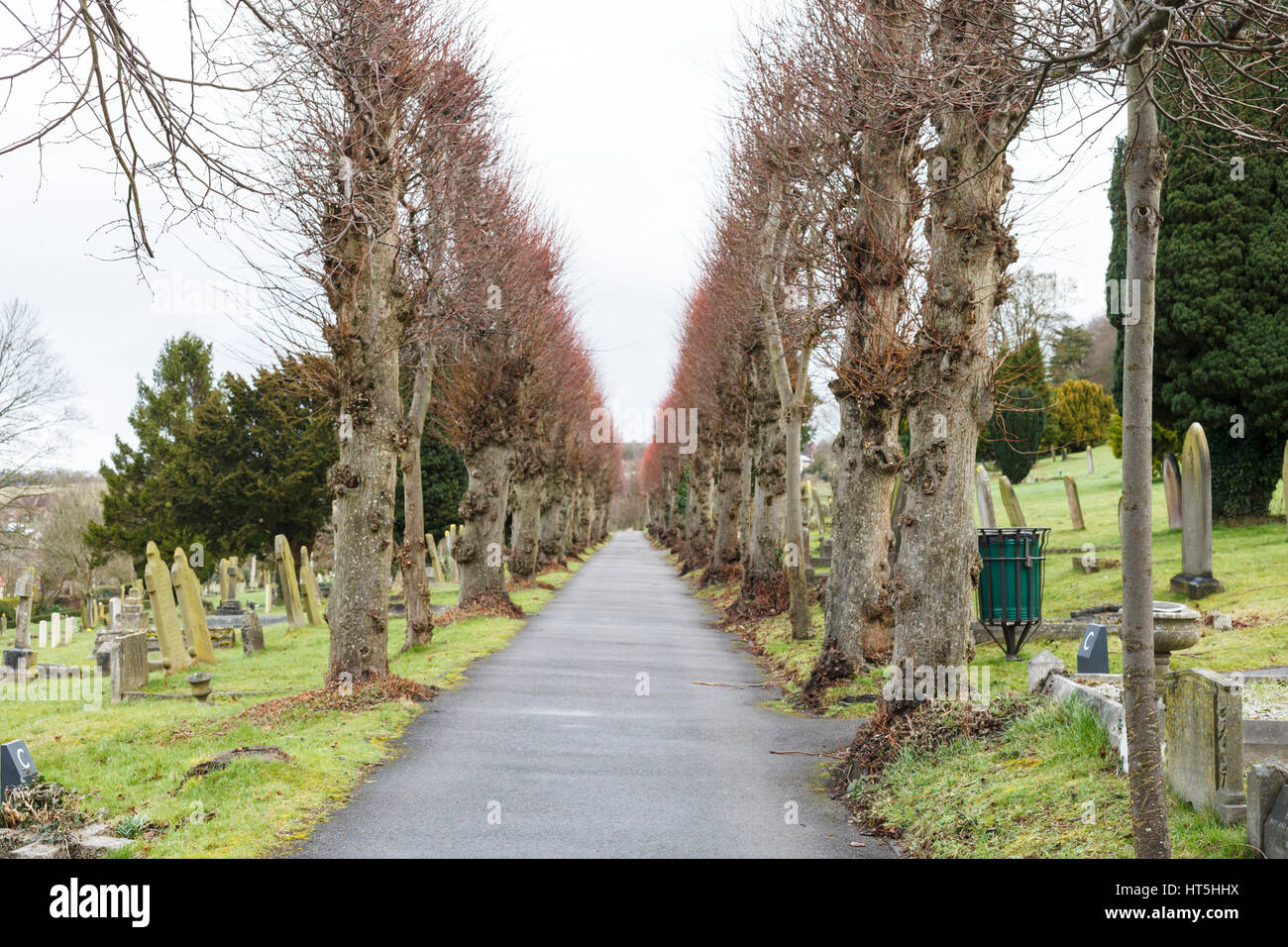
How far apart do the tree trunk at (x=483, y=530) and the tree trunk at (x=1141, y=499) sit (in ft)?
61.1

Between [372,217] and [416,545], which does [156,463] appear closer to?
[416,545]

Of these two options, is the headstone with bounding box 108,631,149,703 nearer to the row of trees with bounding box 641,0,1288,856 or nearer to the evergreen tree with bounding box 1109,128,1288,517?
the row of trees with bounding box 641,0,1288,856

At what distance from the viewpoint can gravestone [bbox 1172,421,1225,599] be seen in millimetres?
14727

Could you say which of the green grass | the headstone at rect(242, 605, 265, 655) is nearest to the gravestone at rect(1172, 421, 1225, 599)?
the green grass

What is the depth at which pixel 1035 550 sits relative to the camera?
1259cm

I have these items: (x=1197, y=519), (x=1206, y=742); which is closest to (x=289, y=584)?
(x=1197, y=519)

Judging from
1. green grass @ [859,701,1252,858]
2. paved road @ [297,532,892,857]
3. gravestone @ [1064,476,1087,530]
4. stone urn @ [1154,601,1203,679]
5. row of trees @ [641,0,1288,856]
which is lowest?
paved road @ [297,532,892,857]

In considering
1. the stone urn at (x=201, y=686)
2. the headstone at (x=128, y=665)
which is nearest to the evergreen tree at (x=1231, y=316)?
the stone urn at (x=201, y=686)

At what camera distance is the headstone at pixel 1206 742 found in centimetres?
566

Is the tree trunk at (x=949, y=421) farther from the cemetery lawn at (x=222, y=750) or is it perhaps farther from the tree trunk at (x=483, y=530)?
the tree trunk at (x=483, y=530)

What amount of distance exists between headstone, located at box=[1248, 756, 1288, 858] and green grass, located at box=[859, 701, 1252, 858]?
0.45 ft

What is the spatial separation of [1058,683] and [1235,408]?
1609 centimetres

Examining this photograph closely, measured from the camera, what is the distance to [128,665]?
13945mm

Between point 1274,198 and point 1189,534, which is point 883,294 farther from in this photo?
point 1274,198
